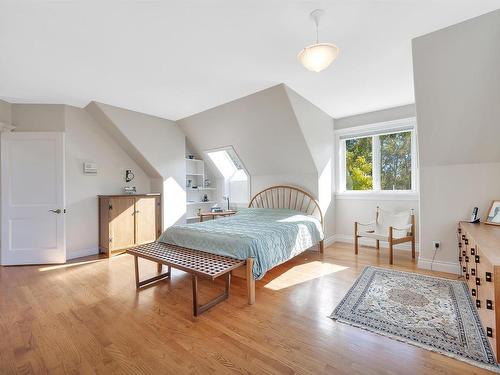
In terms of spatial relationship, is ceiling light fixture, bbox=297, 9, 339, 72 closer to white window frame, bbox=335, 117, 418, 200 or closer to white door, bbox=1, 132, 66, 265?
white window frame, bbox=335, 117, 418, 200

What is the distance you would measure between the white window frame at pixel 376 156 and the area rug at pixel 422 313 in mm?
1657

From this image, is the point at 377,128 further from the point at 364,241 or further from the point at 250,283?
the point at 250,283

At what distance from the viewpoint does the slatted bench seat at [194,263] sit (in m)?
2.21

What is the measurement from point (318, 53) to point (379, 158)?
3.19m

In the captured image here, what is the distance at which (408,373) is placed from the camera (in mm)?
1540

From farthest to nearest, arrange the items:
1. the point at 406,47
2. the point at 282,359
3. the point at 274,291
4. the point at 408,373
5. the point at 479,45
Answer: the point at 274,291 → the point at 406,47 → the point at 479,45 → the point at 282,359 → the point at 408,373

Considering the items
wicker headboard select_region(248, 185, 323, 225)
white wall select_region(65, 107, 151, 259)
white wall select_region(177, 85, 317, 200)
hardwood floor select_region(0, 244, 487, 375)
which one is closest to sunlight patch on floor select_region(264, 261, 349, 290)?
hardwood floor select_region(0, 244, 487, 375)

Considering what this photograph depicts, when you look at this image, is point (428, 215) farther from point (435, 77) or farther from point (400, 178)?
point (435, 77)

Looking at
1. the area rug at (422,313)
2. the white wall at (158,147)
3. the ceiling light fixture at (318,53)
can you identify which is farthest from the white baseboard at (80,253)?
the ceiling light fixture at (318,53)

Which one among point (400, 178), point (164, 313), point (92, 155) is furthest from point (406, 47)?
point (92, 155)

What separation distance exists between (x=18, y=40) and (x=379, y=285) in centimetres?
439

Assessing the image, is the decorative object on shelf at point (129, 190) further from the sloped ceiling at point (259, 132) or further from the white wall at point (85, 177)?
the sloped ceiling at point (259, 132)

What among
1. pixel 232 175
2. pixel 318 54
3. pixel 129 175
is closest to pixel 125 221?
pixel 129 175

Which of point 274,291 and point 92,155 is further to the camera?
point 92,155
